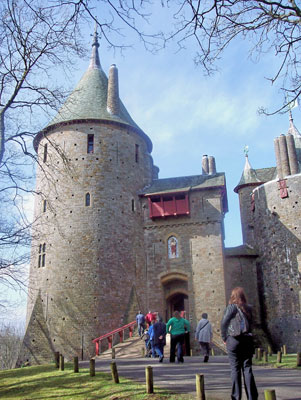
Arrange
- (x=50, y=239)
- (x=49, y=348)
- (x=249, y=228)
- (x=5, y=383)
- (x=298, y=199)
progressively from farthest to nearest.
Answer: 1. (x=249, y=228)
2. (x=298, y=199)
3. (x=50, y=239)
4. (x=49, y=348)
5. (x=5, y=383)

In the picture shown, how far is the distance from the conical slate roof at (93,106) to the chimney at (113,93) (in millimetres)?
202

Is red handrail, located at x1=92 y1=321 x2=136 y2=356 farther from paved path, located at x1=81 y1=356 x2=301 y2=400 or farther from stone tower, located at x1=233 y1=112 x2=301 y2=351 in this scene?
stone tower, located at x1=233 y1=112 x2=301 y2=351

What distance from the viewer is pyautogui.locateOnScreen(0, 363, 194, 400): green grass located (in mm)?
8594

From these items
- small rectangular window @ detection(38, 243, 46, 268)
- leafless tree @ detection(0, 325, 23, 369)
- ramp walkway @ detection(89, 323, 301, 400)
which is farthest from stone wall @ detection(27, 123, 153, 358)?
leafless tree @ detection(0, 325, 23, 369)

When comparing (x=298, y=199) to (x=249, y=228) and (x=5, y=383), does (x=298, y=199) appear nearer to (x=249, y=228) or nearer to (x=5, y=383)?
(x=249, y=228)

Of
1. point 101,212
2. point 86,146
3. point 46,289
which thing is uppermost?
point 86,146

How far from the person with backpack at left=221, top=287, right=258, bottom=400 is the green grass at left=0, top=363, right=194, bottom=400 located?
144 cm

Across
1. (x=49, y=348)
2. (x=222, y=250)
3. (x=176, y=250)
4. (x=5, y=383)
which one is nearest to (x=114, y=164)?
(x=176, y=250)

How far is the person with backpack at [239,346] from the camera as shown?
6.72 meters

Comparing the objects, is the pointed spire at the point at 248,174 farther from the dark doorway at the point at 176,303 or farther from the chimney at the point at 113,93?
the chimney at the point at 113,93

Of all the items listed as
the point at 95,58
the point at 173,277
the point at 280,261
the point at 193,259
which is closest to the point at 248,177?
the point at 280,261

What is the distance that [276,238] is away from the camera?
28031 millimetres

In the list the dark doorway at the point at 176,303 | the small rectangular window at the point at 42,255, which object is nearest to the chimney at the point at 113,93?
the small rectangular window at the point at 42,255

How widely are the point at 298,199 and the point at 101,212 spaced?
1218 cm
